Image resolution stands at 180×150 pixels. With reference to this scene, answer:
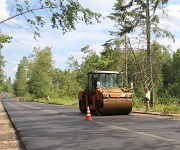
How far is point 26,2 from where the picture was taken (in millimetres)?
9898

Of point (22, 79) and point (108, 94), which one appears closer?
point (108, 94)

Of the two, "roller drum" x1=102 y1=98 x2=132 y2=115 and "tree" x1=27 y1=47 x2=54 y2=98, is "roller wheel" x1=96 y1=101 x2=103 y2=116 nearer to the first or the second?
"roller drum" x1=102 y1=98 x2=132 y2=115

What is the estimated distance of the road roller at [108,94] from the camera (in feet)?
58.0

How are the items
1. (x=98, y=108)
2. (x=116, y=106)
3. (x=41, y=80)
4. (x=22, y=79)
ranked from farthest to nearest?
1. (x=22, y=79)
2. (x=41, y=80)
3. (x=98, y=108)
4. (x=116, y=106)

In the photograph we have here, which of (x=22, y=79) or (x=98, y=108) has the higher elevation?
(x=22, y=79)

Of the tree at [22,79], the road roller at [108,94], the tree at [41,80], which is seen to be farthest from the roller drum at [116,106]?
the tree at [22,79]

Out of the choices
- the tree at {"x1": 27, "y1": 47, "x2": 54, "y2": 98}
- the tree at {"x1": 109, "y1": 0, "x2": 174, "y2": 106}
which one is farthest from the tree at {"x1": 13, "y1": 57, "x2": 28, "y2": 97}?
the tree at {"x1": 109, "y1": 0, "x2": 174, "y2": 106}

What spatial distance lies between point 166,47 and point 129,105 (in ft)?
26.0

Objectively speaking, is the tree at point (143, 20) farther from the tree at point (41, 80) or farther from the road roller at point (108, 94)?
the tree at point (41, 80)

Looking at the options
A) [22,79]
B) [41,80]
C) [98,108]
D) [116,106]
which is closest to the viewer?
[116,106]

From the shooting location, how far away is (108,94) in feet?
57.9

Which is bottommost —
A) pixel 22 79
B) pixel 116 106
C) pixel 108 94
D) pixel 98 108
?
pixel 98 108

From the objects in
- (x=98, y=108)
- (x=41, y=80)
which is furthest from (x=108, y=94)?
(x=41, y=80)

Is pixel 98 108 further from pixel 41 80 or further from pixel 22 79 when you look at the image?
pixel 22 79
